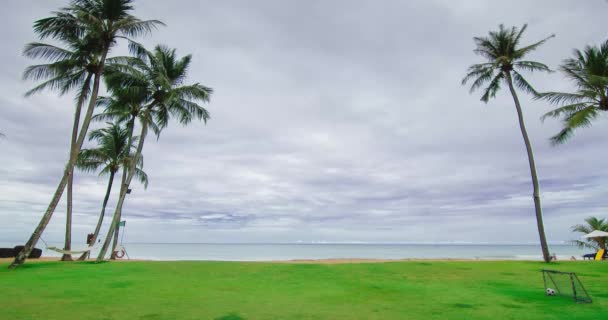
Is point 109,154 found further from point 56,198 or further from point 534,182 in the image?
point 534,182

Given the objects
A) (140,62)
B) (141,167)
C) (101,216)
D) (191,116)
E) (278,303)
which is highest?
(140,62)

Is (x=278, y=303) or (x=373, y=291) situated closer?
(x=278, y=303)

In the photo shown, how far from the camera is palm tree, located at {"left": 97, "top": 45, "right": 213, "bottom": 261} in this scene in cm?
1981

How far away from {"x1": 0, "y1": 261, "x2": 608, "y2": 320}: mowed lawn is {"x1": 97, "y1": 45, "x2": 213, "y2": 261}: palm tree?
25.4ft

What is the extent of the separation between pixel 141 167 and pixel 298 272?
1770 centimetres

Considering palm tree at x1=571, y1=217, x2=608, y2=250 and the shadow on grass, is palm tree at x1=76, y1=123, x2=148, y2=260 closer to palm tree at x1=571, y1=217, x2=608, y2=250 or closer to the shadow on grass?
the shadow on grass

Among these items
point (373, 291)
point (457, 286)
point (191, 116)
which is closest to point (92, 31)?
point (191, 116)

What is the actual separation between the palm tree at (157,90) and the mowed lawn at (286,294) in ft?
25.4

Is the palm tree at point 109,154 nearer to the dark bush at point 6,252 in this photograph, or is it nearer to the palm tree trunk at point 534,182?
the dark bush at point 6,252

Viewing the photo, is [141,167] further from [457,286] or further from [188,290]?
[457,286]

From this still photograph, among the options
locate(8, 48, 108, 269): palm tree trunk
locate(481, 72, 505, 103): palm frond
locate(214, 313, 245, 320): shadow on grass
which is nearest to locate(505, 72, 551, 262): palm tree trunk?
locate(481, 72, 505, 103): palm frond

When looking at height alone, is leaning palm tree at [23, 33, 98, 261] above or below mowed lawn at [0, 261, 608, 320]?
above

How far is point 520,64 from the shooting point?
22125mm

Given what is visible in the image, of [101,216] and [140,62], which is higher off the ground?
[140,62]
